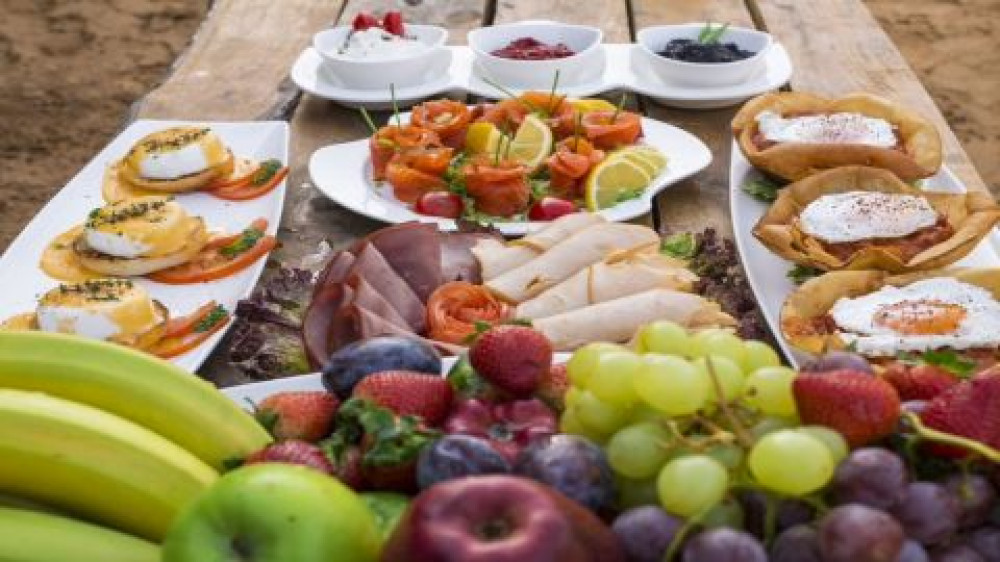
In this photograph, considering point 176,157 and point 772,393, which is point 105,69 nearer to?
point 176,157

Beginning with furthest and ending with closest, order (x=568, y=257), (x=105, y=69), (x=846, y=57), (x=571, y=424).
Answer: (x=105, y=69) < (x=846, y=57) < (x=568, y=257) < (x=571, y=424)

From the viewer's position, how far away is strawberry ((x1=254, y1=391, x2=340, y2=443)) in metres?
1.17

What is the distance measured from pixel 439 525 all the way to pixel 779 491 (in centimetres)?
25

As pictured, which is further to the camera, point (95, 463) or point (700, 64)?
point (700, 64)

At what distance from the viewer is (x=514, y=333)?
1.14 meters

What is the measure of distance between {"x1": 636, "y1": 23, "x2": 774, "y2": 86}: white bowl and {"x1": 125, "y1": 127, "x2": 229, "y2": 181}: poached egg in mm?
921

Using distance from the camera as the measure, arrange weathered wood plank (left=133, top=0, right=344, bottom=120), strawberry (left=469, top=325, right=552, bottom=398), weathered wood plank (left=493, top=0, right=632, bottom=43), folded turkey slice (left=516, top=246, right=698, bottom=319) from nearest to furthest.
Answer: strawberry (left=469, top=325, right=552, bottom=398) < folded turkey slice (left=516, top=246, right=698, bottom=319) < weathered wood plank (left=133, top=0, right=344, bottom=120) < weathered wood plank (left=493, top=0, right=632, bottom=43)

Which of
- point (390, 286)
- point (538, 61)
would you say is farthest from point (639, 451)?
point (538, 61)

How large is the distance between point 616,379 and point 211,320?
3.54ft

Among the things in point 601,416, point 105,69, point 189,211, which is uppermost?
point 601,416

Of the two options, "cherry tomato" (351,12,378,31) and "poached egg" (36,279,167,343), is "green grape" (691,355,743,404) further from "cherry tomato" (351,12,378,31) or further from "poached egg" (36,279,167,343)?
"cherry tomato" (351,12,378,31)

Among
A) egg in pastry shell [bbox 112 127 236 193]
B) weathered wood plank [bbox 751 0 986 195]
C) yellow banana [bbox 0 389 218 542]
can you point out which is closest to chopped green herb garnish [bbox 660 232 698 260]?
weathered wood plank [bbox 751 0 986 195]

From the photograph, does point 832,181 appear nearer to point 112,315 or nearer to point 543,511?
point 112,315

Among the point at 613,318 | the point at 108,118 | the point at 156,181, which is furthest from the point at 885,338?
the point at 108,118
